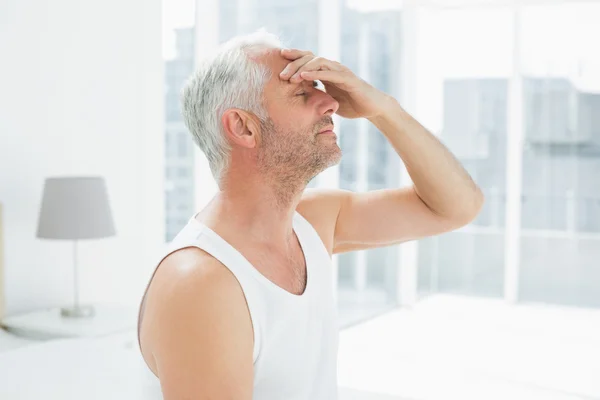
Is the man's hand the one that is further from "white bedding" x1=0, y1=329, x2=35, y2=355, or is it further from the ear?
"white bedding" x1=0, y1=329, x2=35, y2=355

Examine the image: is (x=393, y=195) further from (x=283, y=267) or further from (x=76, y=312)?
(x=76, y=312)

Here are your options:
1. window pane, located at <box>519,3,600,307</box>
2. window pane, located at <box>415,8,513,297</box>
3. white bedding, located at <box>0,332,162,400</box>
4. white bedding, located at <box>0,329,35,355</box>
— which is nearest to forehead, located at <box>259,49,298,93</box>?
white bedding, located at <box>0,332,162,400</box>

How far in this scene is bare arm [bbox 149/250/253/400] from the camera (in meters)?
0.99

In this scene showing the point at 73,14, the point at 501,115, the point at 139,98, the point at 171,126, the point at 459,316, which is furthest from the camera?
the point at 501,115

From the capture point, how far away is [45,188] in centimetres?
288

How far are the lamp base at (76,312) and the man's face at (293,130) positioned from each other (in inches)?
79.2

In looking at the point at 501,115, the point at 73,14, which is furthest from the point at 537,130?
the point at 73,14

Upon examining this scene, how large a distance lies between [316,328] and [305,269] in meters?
0.12

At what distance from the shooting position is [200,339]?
0.99m

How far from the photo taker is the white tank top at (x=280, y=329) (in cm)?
110

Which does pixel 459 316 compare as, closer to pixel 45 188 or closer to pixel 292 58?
pixel 45 188

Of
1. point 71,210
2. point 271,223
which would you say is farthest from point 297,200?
point 71,210

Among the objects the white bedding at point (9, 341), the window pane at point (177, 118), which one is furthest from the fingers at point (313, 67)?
the window pane at point (177, 118)

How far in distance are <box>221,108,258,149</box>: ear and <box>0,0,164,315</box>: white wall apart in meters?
2.00
